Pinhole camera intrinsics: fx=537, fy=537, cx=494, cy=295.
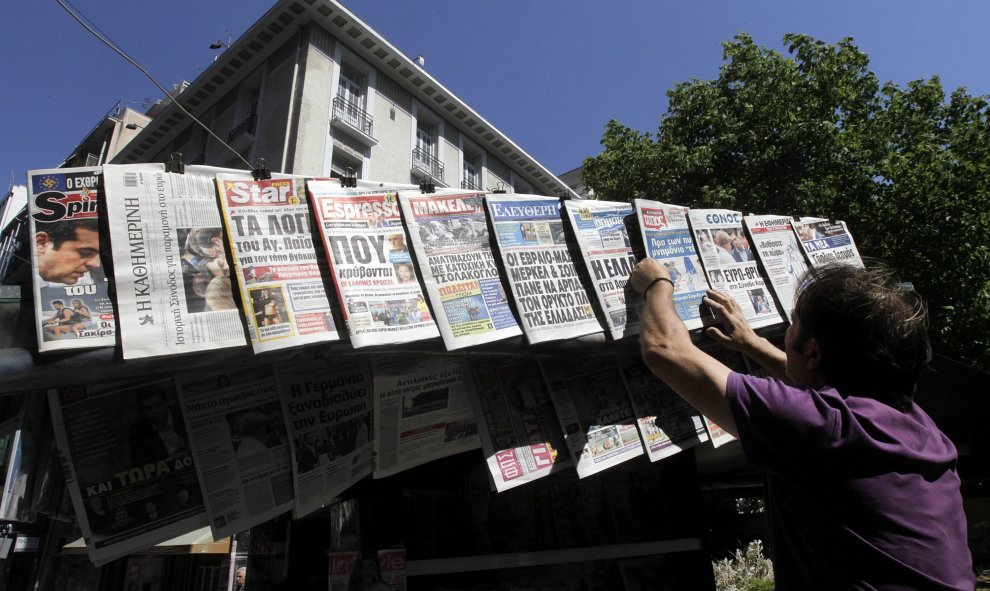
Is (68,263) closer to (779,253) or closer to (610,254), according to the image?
(610,254)

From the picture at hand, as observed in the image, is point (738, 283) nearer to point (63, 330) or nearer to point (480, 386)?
point (480, 386)

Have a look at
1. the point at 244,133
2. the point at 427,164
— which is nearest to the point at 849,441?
the point at 244,133

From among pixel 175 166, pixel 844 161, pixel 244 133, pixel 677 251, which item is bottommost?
pixel 677 251

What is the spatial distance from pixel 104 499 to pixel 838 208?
11.5 metres

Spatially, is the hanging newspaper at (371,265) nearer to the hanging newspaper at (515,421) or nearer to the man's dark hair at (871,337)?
the hanging newspaper at (515,421)

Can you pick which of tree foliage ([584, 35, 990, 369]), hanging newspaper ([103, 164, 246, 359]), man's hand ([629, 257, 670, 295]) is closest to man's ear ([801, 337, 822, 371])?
man's hand ([629, 257, 670, 295])

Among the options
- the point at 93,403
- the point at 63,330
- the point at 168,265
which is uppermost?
the point at 168,265

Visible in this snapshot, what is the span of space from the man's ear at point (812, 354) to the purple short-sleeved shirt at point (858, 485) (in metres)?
0.13

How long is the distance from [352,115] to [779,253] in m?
15.0

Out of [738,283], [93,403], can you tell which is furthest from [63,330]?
[738,283]

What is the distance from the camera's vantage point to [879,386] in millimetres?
1147

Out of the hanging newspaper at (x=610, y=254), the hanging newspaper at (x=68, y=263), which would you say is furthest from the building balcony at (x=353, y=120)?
the hanging newspaper at (x=68, y=263)

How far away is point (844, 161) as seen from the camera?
33.3 ft

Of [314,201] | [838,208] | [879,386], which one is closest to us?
[879,386]
